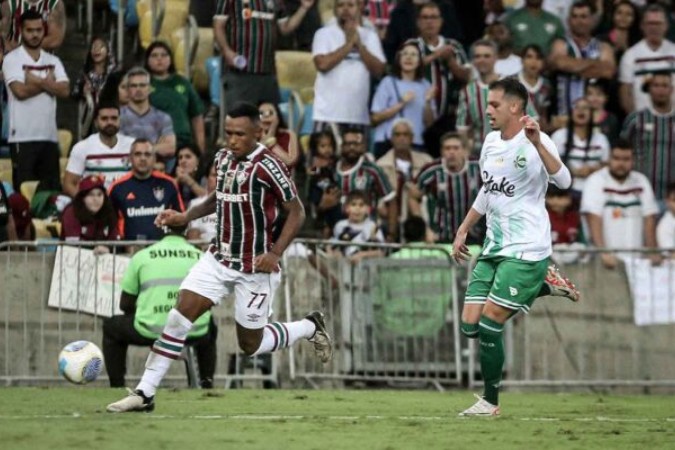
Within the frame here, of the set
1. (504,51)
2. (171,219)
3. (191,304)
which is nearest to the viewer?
(191,304)

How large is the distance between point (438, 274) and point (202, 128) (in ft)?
13.4

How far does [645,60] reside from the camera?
21.8 metres

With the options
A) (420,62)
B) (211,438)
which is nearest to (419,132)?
(420,62)

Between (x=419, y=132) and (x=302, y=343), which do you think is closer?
(x=302, y=343)

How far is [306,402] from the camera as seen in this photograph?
14406 mm

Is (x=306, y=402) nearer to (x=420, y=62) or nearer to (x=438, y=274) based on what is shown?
(x=438, y=274)

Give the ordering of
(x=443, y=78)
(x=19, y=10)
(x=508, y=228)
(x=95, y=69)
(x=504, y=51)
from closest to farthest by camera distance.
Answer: (x=508, y=228)
(x=19, y=10)
(x=95, y=69)
(x=443, y=78)
(x=504, y=51)

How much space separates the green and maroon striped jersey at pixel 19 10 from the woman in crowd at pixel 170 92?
1.26 metres

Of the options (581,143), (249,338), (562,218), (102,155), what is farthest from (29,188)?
(581,143)

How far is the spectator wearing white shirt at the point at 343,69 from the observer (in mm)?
20672

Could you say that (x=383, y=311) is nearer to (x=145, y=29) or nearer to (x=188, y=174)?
(x=188, y=174)

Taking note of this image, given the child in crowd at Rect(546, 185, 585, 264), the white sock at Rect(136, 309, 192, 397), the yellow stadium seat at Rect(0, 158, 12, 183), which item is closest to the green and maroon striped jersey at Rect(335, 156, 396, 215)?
the child in crowd at Rect(546, 185, 585, 264)

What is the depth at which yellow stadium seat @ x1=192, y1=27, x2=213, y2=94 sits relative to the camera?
22.0 m

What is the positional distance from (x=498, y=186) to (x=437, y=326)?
5.43 meters
